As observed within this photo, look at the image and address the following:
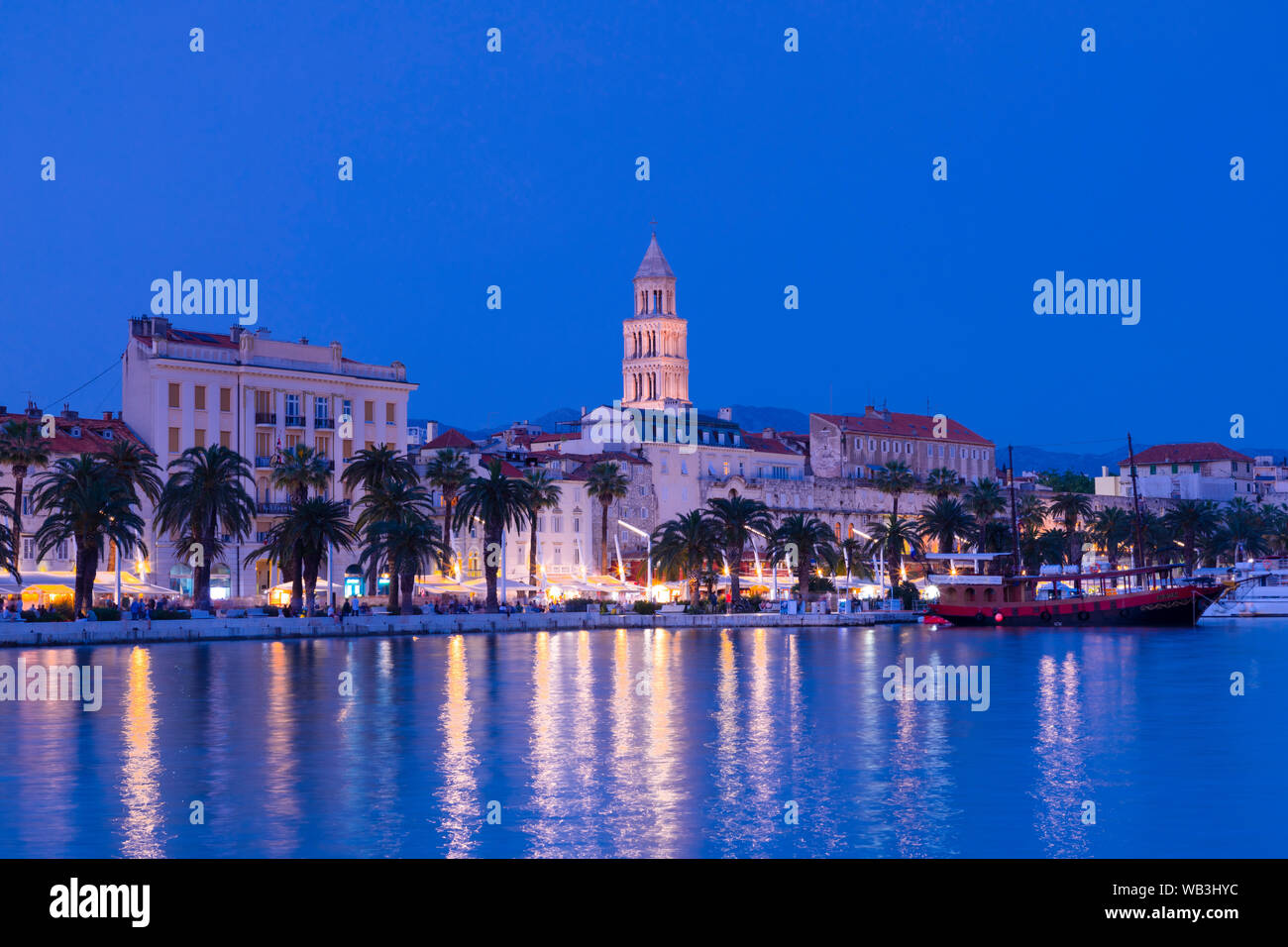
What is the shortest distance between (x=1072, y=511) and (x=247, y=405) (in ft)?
268

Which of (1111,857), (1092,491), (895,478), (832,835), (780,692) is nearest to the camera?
(1111,857)

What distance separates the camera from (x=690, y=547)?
3900 inches

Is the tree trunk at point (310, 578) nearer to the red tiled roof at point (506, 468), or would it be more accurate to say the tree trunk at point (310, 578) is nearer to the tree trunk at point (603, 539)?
the red tiled roof at point (506, 468)

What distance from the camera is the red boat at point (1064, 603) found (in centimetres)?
9850

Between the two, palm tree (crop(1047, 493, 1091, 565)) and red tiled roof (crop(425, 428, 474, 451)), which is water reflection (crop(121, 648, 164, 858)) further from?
palm tree (crop(1047, 493, 1091, 565))

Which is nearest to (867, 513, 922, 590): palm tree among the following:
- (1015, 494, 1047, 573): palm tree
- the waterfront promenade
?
the waterfront promenade

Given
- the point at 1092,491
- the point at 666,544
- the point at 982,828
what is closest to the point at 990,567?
the point at 666,544

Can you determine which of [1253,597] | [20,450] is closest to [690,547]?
[20,450]

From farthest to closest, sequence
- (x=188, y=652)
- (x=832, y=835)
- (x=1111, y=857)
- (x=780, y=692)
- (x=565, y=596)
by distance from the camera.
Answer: (x=565, y=596) < (x=188, y=652) < (x=780, y=692) < (x=832, y=835) < (x=1111, y=857)

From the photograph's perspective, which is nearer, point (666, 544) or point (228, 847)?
point (228, 847)

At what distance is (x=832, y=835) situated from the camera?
74.5ft

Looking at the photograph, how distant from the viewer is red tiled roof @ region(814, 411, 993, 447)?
15038 centimetres
